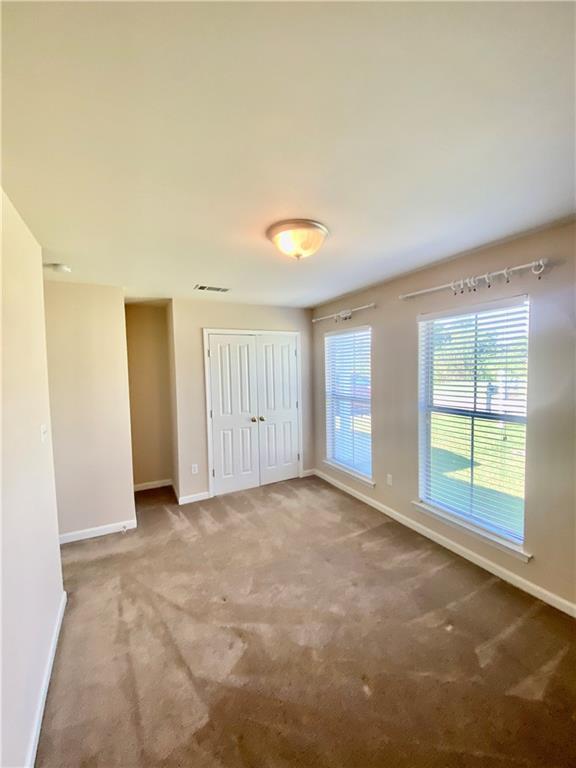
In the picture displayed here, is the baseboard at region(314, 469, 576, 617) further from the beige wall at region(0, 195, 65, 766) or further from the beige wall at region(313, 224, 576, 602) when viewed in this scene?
the beige wall at region(0, 195, 65, 766)

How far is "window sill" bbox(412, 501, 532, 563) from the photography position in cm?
233

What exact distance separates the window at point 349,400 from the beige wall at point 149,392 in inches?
86.7

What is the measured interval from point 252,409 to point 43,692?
3063 mm

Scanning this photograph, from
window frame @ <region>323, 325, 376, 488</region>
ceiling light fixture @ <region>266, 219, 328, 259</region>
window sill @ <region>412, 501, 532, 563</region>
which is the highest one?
ceiling light fixture @ <region>266, 219, 328, 259</region>

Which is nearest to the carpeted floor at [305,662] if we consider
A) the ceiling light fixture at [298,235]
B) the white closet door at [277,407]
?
the white closet door at [277,407]

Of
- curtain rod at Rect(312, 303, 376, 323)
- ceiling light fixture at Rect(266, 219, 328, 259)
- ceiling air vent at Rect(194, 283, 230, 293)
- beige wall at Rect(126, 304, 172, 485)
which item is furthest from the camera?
beige wall at Rect(126, 304, 172, 485)

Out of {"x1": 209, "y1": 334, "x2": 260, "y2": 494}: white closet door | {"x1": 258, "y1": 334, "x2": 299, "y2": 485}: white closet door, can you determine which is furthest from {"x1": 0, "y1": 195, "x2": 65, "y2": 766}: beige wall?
{"x1": 258, "y1": 334, "x2": 299, "y2": 485}: white closet door

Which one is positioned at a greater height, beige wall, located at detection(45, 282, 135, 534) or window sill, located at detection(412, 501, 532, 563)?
beige wall, located at detection(45, 282, 135, 534)

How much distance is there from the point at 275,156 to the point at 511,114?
0.84 m

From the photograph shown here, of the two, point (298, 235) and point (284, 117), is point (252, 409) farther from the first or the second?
point (284, 117)

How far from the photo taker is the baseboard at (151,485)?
446 cm

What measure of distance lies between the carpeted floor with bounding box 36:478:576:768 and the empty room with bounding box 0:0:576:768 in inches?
0.6

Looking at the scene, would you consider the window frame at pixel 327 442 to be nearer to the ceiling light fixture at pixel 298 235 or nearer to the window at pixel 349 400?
the window at pixel 349 400

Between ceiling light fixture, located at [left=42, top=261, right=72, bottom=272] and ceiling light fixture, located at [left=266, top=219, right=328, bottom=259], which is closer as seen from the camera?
ceiling light fixture, located at [left=266, top=219, right=328, bottom=259]
